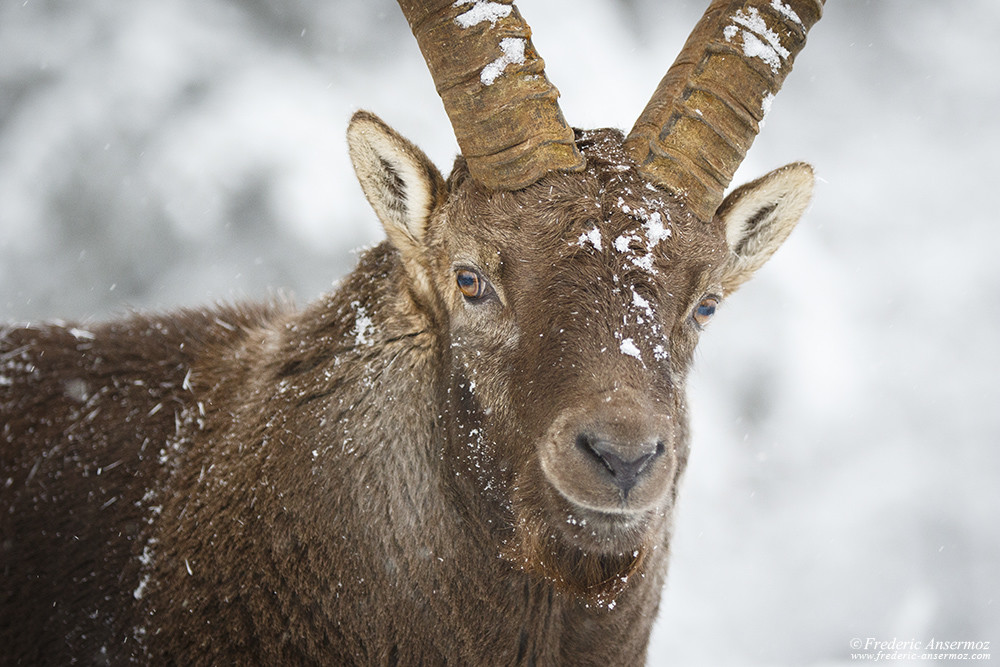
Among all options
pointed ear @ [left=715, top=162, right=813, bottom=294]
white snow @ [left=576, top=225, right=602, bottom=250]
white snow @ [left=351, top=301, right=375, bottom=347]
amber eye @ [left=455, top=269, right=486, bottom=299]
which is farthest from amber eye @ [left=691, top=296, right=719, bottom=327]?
white snow @ [left=351, top=301, right=375, bottom=347]

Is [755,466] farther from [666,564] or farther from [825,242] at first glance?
[666,564]

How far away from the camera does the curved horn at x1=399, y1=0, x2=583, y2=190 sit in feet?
10.9

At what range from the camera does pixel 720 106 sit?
3.61m

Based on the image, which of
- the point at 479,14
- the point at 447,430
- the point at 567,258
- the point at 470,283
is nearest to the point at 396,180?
the point at 470,283

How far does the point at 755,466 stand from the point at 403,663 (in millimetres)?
12427

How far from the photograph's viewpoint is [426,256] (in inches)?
146

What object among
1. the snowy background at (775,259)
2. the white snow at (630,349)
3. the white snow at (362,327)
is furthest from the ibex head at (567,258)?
the snowy background at (775,259)

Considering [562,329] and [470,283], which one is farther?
[470,283]

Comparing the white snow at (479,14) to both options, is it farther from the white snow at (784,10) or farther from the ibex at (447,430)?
the white snow at (784,10)

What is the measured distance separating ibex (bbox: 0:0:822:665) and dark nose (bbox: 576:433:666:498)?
0.18 meters

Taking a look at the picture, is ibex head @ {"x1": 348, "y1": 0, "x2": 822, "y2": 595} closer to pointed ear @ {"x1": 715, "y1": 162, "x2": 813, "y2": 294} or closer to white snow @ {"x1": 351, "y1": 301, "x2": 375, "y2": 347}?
pointed ear @ {"x1": 715, "y1": 162, "x2": 813, "y2": 294}

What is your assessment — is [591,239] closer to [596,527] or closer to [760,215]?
[596,527]

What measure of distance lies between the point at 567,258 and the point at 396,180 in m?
1.13

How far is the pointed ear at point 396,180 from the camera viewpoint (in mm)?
3627
